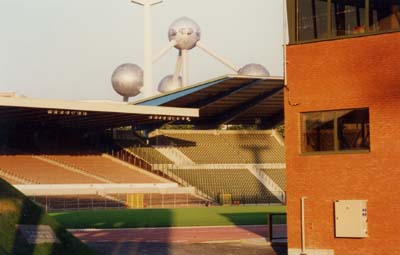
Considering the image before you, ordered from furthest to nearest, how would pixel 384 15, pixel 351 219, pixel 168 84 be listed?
pixel 168 84 → pixel 384 15 → pixel 351 219

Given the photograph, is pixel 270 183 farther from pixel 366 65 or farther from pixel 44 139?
pixel 366 65

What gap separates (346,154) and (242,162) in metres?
62.3

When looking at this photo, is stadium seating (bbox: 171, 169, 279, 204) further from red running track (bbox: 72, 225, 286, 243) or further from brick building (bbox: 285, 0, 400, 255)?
brick building (bbox: 285, 0, 400, 255)

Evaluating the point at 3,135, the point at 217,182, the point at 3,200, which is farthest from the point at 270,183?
the point at 3,200

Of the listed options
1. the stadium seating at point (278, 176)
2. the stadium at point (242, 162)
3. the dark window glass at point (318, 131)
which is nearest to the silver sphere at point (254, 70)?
the stadium at point (242, 162)

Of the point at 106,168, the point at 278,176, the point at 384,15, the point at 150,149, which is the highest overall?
the point at 150,149

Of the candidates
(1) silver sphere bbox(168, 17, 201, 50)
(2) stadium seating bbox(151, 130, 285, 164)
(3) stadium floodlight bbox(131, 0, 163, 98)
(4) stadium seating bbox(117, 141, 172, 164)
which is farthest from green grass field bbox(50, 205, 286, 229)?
(1) silver sphere bbox(168, 17, 201, 50)

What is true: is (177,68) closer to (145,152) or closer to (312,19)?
(145,152)

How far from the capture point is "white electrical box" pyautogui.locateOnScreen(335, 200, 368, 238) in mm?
22750

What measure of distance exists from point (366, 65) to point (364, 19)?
134cm

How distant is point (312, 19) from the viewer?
24734 millimetres

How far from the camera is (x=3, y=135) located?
73.9 meters

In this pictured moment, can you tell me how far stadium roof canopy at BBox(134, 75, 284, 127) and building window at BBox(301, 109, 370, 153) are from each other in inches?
1772

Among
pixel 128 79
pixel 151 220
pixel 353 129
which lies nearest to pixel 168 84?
pixel 128 79
